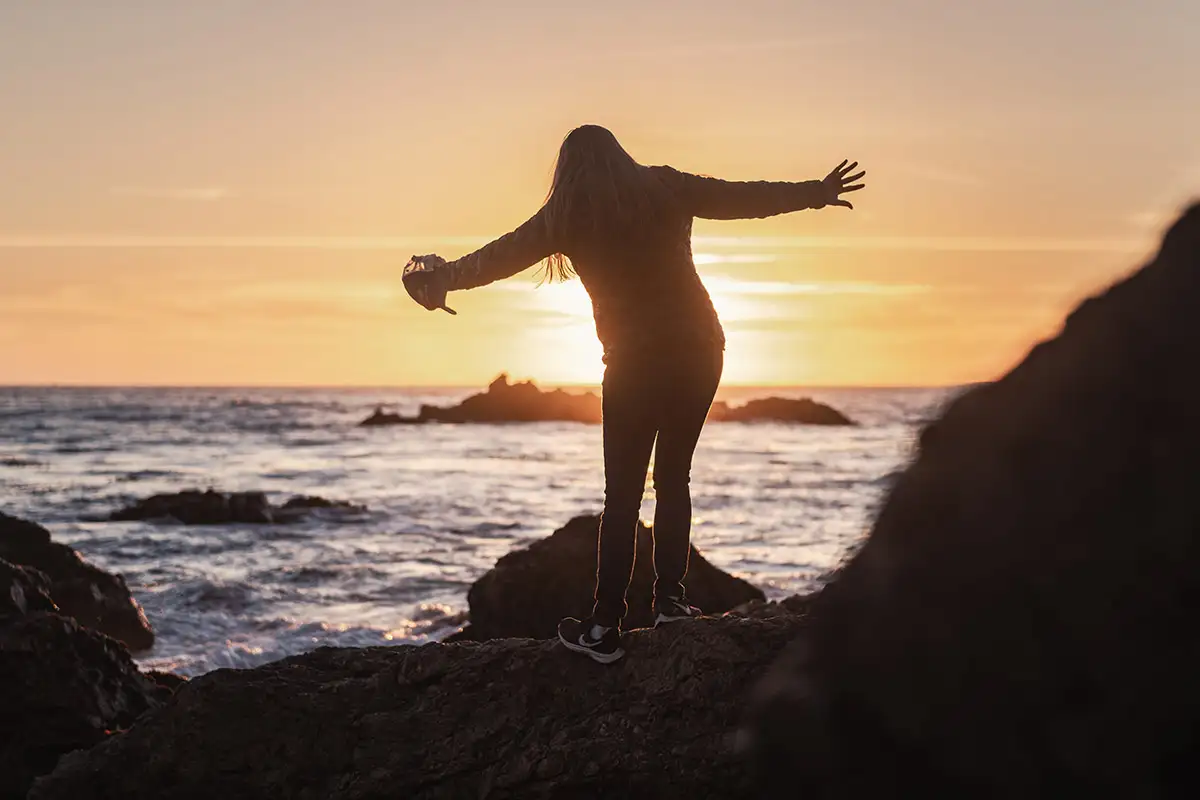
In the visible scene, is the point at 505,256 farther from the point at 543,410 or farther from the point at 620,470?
the point at 543,410

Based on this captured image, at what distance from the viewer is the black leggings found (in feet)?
14.1

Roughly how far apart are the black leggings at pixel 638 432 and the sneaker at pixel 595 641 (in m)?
0.04

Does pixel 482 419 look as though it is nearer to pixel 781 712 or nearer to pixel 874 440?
pixel 874 440

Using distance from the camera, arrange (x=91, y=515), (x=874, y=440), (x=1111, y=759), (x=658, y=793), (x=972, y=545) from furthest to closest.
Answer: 1. (x=874, y=440)
2. (x=91, y=515)
3. (x=658, y=793)
4. (x=972, y=545)
5. (x=1111, y=759)

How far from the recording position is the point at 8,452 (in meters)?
40.6

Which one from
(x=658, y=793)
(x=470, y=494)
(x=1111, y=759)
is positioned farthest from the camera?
(x=470, y=494)

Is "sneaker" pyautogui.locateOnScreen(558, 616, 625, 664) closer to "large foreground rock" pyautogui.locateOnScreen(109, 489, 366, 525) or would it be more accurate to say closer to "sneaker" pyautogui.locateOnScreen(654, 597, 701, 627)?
"sneaker" pyautogui.locateOnScreen(654, 597, 701, 627)

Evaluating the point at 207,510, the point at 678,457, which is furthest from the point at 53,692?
the point at 207,510

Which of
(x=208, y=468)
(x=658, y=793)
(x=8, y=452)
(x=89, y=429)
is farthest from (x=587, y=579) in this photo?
(x=89, y=429)

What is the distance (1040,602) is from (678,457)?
2916 mm

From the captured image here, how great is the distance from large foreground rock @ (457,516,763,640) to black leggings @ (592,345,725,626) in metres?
3.79

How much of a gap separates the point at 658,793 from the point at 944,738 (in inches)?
86.7

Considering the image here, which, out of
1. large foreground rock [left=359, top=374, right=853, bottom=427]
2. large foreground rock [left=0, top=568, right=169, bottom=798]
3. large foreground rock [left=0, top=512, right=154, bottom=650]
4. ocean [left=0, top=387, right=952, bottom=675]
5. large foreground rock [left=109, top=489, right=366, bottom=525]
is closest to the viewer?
large foreground rock [left=0, top=568, right=169, bottom=798]

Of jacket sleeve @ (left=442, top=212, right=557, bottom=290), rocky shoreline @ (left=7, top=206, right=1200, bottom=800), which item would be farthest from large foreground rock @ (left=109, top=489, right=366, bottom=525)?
rocky shoreline @ (left=7, top=206, right=1200, bottom=800)
